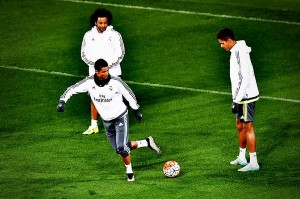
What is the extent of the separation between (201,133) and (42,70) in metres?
5.24

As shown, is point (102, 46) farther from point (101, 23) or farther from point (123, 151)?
point (123, 151)

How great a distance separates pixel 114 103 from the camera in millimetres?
15398

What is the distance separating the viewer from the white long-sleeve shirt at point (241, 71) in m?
15.3

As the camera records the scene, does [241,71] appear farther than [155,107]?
No

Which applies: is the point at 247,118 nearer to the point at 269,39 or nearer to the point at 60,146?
the point at 60,146

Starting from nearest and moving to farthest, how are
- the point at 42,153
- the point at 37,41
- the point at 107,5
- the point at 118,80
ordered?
the point at 118,80
the point at 42,153
the point at 37,41
the point at 107,5

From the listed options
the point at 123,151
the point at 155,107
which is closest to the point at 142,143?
the point at 123,151

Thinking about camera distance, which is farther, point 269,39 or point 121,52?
point 269,39

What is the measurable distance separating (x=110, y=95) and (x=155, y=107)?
153 inches

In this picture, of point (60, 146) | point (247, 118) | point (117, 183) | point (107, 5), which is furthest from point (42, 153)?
point (107, 5)

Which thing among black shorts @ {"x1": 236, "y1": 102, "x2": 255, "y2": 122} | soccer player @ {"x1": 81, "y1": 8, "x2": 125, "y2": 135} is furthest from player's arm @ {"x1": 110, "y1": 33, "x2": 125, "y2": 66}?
black shorts @ {"x1": 236, "y1": 102, "x2": 255, "y2": 122}

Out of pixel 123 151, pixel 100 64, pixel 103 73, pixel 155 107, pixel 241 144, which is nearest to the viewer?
pixel 100 64

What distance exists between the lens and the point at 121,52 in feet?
57.7

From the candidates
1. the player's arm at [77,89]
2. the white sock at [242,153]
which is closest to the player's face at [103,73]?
the player's arm at [77,89]
